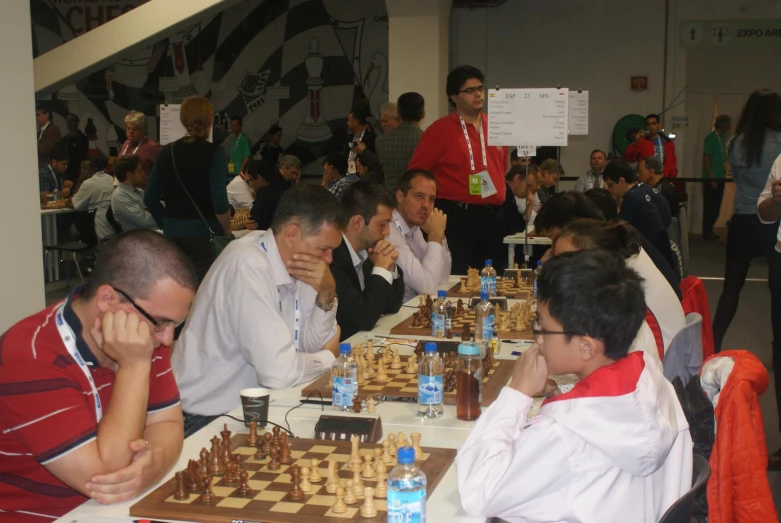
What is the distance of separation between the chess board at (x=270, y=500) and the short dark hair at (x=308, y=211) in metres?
1.07

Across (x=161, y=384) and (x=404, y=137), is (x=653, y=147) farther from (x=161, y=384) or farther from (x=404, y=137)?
(x=161, y=384)

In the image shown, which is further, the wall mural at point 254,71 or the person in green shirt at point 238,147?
the wall mural at point 254,71

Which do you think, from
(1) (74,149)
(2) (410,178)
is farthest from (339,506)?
(1) (74,149)

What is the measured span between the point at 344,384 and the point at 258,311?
1.51ft

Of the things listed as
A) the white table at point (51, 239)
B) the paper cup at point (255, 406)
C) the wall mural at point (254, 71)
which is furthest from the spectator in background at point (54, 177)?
the paper cup at point (255, 406)

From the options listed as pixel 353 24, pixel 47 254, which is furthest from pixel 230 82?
pixel 47 254

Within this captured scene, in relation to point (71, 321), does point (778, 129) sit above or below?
above

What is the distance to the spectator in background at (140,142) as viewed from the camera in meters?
7.63

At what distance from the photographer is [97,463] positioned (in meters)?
1.79

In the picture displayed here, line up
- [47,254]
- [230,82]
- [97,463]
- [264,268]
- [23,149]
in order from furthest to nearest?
[230,82] < [47,254] < [23,149] < [264,268] < [97,463]

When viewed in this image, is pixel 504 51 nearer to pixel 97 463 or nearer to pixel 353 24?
pixel 353 24

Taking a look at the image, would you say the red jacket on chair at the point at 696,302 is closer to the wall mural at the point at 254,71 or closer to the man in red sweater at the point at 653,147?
the man in red sweater at the point at 653,147

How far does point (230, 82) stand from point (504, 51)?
15.3 ft

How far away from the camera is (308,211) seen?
2.95 m
